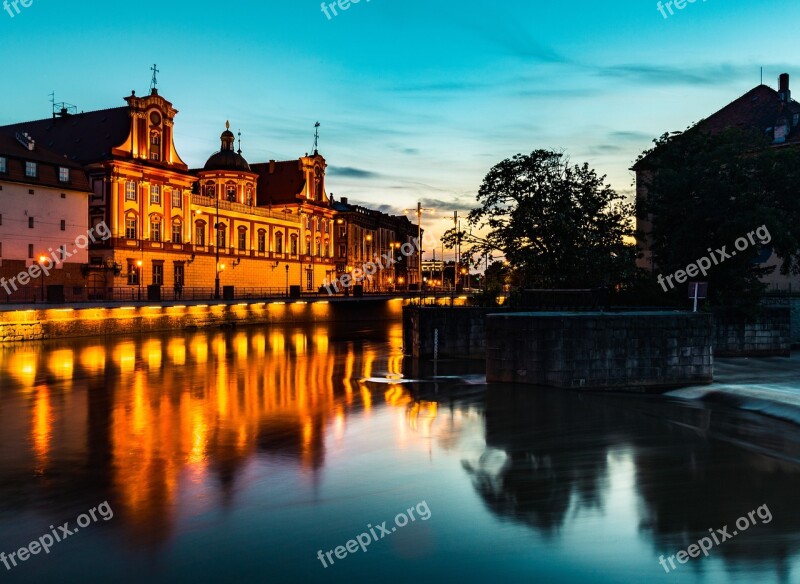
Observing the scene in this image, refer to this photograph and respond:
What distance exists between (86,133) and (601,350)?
209ft

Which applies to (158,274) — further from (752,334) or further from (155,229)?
(752,334)

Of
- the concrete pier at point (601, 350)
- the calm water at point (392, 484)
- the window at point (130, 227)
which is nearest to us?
the calm water at point (392, 484)

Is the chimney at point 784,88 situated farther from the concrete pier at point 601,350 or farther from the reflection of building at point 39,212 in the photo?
the reflection of building at point 39,212

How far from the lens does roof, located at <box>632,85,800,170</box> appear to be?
68.4m

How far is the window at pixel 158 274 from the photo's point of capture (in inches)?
2731

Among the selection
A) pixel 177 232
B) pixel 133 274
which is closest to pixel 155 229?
pixel 177 232

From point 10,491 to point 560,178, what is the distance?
34953 millimetres

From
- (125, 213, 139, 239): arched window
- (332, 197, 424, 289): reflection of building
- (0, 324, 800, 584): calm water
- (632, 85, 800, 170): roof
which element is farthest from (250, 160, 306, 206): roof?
(0, 324, 800, 584): calm water

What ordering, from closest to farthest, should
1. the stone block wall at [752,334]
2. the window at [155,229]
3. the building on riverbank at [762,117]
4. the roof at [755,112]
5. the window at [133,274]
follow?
the stone block wall at [752,334], the building on riverbank at [762,117], the window at [133,274], the roof at [755,112], the window at [155,229]

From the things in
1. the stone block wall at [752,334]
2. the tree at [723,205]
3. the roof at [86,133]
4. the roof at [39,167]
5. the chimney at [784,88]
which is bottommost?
the stone block wall at [752,334]

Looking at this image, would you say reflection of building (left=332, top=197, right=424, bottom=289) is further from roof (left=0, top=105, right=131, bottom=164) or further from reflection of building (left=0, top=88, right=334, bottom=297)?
roof (left=0, top=105, right=131, bottom=164)

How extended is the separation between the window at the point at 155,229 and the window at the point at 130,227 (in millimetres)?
2319

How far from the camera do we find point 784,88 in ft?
235

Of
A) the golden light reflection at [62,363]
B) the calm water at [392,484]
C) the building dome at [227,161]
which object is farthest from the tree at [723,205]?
the building dome at [227,161]
